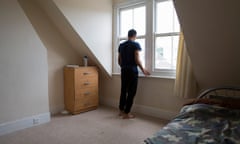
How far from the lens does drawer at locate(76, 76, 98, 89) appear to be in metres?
3.43

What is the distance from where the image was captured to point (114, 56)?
3928 millimetres

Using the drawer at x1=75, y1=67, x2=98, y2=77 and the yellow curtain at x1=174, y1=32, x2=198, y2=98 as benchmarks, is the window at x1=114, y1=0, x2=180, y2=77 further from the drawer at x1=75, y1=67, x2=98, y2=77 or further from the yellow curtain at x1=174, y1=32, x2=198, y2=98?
the drawer at x1=75, y1=67, x2=98, y2=77

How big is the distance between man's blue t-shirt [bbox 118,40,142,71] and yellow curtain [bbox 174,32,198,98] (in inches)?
28.7

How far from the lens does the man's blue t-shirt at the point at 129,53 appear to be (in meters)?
3.15

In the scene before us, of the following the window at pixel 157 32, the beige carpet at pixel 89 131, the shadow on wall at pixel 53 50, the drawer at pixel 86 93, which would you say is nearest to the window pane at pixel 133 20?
the window at pixel 157 32

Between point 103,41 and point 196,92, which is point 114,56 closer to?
point 103,41

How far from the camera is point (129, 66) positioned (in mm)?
3205

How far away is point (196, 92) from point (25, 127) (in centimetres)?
268

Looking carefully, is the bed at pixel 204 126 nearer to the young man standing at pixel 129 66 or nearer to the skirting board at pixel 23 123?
the young man standing at pixel 129 66

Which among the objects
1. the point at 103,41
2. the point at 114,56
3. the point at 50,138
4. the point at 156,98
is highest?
the point at 103,41

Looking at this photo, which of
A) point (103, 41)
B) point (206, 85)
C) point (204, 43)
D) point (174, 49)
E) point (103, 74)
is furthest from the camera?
point (103, 74)

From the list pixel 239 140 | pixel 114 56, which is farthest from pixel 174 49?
pixel 239 140

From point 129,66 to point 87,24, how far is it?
44.0 inches

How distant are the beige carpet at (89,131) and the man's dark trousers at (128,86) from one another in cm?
27
